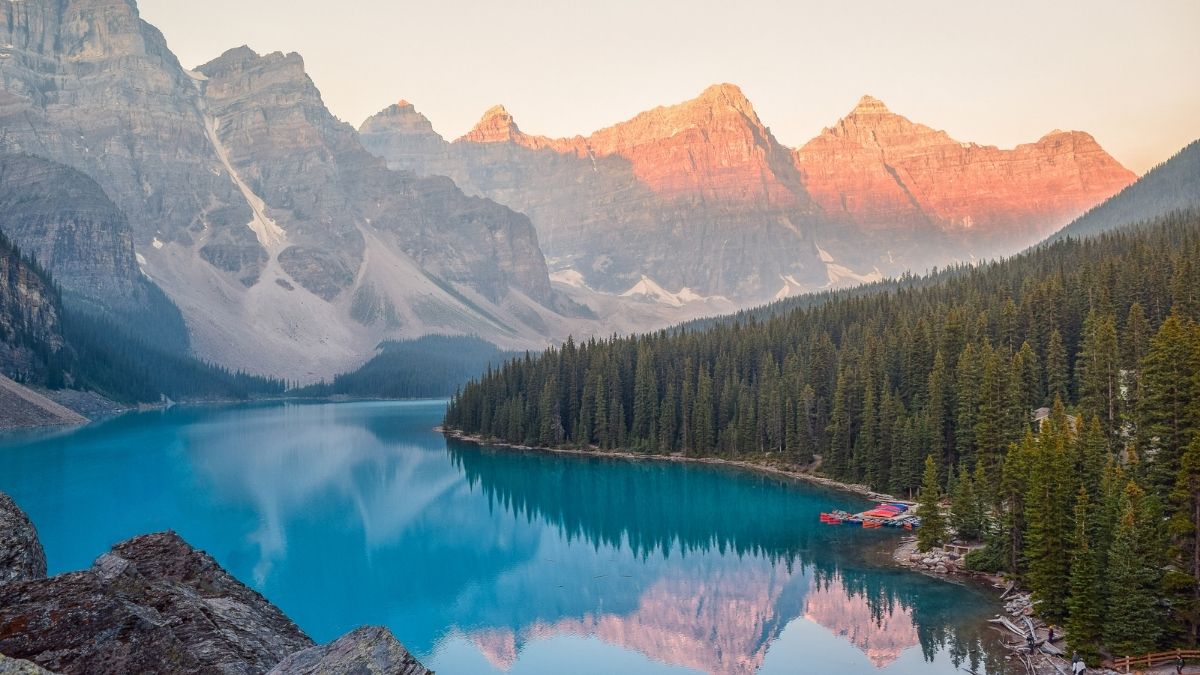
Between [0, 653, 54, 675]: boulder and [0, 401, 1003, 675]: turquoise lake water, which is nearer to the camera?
[0, 653, 54, 675]: boulder

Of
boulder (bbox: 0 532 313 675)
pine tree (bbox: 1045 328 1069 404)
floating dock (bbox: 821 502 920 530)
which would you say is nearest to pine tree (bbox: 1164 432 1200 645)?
floating dock (bbox: 821 502 920 530)

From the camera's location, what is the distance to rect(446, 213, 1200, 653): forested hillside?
1403 inches

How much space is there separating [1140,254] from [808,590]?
67307 mm

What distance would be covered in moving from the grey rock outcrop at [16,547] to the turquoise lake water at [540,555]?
3133cm

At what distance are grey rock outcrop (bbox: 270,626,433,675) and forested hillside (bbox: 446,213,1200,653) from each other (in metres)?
33.1

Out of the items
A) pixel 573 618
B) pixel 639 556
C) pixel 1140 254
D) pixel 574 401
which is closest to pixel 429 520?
pixel 639 556

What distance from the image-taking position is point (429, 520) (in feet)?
271

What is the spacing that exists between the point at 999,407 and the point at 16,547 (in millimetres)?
70048

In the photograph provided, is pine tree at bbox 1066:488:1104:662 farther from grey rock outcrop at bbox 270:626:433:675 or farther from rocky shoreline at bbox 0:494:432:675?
grey rock outcrop at bbox 270:626:433:675

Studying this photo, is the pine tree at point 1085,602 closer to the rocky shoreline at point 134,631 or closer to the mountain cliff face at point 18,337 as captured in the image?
the rocky shoreline at point 134,631

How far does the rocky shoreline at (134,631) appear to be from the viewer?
8.95 metres

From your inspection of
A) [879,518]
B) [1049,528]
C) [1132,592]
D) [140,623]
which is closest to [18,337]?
[879,518]

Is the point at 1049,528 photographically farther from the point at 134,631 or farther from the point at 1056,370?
the point at 1056,370

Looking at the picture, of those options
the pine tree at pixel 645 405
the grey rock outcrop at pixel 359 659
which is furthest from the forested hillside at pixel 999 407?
the grey rock outcrop at pixel 359 659
